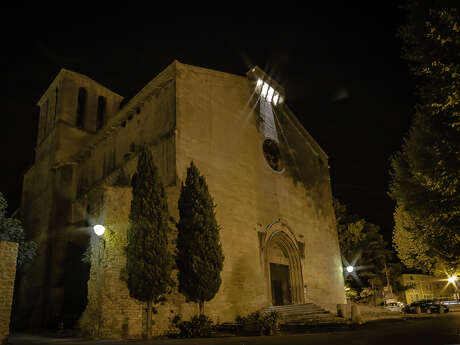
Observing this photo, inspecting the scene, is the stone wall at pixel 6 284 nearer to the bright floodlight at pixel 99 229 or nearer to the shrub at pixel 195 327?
the bright floodlight at pixel 99 229

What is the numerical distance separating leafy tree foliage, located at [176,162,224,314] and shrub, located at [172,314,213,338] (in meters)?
0.64

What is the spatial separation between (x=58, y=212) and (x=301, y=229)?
14691 millimetres

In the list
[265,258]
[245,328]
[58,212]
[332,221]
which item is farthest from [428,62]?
[58,212]

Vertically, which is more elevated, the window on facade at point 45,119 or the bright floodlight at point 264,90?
the window on facade at point 45,119

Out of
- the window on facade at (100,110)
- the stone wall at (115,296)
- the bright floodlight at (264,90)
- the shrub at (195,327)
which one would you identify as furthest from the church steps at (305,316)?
the window on facade at (100,110)

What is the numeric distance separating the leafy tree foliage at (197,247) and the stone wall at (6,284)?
530 centimetres

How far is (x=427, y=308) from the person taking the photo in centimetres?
2253

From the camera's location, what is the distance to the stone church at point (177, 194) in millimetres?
12727

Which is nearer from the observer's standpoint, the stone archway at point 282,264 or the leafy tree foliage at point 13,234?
the leafy tree foliage at point 13,234

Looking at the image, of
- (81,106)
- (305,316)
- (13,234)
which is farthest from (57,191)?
(305,316)

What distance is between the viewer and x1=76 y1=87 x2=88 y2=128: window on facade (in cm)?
2702

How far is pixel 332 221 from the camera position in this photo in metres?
25.2

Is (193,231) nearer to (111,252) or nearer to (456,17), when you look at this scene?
(111,252)

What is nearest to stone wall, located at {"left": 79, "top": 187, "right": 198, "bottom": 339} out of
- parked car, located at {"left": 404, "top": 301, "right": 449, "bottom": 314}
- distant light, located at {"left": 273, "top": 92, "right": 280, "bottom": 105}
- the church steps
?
the church steps
